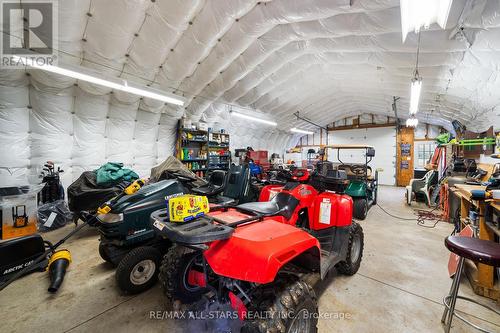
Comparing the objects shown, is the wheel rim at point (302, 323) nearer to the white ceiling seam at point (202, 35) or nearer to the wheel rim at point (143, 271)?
the wheel rim at point (143, 271)

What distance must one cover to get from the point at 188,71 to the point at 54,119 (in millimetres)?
2739

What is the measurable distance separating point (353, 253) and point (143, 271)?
7.40 ft

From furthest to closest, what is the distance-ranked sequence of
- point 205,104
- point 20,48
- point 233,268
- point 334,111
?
point 334,111 → point 205,104 → point 20,48 → point 233,268

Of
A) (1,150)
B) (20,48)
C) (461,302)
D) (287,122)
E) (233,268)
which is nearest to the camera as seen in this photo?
(233,268)

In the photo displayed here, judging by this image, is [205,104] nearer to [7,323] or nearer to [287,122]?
[287,122]

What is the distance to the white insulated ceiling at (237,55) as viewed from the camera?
2820 millimetres

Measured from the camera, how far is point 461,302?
74.8 inches

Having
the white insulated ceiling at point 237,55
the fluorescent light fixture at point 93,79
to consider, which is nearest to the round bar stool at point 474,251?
the white insulated ceiling at point 237,55

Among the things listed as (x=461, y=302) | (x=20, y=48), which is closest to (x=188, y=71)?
(x=20, y=48)

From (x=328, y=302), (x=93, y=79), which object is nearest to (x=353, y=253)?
(x=328, y=302)

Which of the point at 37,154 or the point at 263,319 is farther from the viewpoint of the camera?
the point at 37,154

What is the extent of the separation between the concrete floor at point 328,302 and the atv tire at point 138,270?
0.30 feet

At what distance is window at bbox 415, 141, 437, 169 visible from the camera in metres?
9.66

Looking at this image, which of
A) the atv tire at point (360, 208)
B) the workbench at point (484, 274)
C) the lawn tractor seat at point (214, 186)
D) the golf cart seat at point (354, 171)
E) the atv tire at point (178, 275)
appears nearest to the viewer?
the atv tire at point (178, 275)
